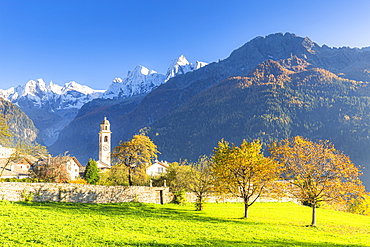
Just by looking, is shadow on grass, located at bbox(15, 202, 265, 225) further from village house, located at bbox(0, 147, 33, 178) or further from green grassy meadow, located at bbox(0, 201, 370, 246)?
village house, located at bbox(0, 147, 33, 178)

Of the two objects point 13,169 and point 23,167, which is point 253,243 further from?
point 23,167

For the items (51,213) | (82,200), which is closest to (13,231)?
(51,213)

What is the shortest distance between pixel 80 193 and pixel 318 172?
77.3 ft

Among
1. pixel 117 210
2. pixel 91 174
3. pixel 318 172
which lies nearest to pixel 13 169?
pixel 91 174

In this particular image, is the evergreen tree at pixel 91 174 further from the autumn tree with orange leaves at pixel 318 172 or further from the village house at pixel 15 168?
the autumn tree with orange leaves at pixel 318 172

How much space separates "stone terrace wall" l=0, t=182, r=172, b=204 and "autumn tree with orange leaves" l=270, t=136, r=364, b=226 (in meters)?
16.1

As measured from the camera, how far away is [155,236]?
1978 cm

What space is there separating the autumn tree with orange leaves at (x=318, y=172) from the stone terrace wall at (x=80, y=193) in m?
16.1

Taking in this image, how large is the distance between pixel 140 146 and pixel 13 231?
25737mm

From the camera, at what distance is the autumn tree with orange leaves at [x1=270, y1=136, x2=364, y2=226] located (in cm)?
3030

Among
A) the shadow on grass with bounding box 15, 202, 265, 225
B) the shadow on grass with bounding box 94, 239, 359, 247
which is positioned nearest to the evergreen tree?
the shadow on grass with bounding box 15, 202, 265, 225

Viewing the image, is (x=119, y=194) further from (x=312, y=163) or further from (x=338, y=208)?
(x=338, y=208)

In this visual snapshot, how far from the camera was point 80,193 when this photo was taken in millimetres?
33031

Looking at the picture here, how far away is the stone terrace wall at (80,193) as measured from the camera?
28942mm
